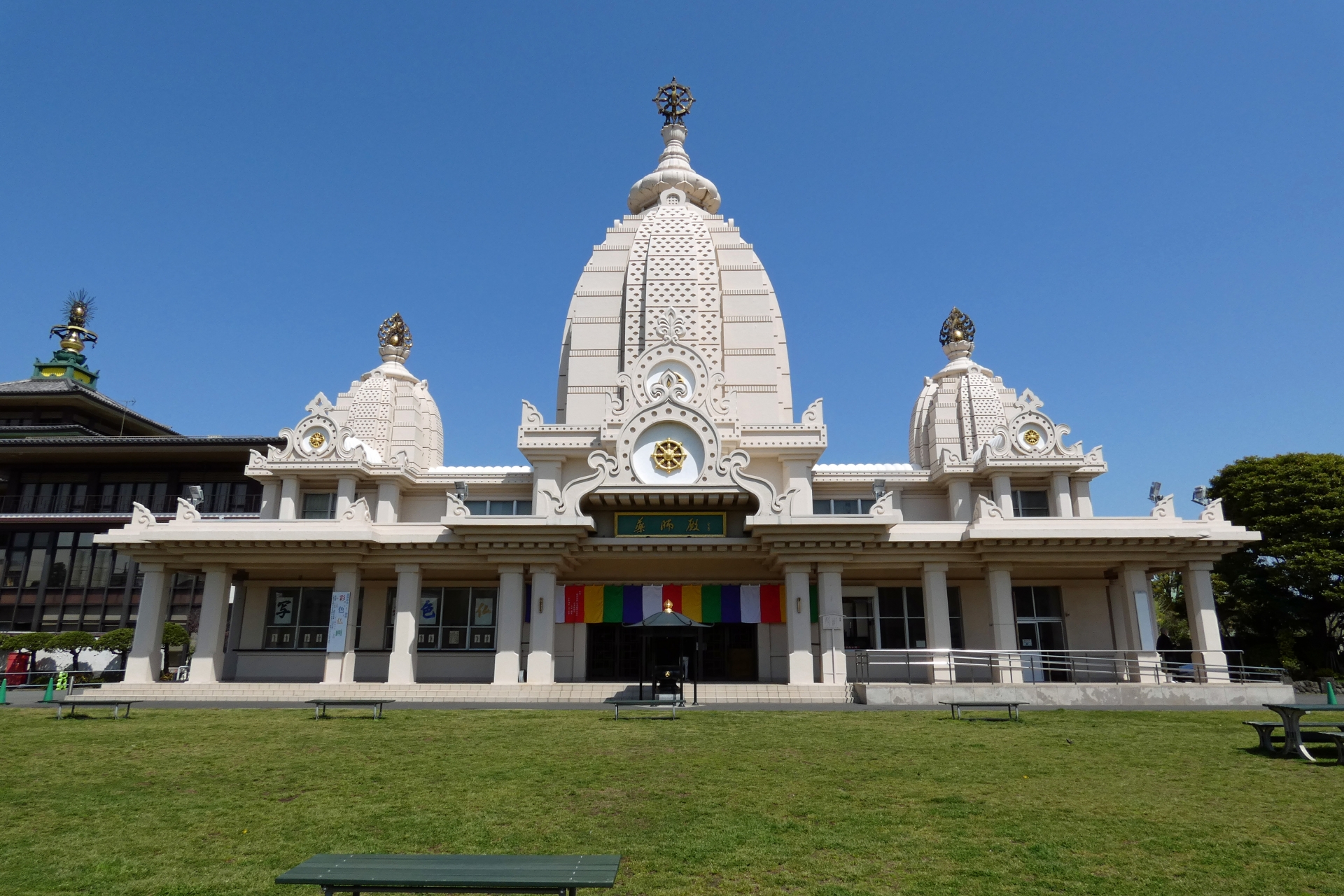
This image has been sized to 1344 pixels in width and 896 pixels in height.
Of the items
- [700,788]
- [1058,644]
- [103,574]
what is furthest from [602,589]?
[103,574]

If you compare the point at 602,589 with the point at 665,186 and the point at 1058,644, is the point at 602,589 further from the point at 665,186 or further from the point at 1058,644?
the point at 665,186

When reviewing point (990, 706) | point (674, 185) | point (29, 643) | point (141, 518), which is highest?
point (674, 185)

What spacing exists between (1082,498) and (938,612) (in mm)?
9127

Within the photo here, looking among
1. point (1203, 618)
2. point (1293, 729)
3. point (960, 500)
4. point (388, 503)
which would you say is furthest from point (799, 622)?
point (388, 503)

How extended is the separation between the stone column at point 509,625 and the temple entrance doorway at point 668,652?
3.41 meters

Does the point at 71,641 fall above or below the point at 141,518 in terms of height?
below

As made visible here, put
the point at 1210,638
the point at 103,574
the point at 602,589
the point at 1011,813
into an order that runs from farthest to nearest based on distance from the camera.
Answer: the point at 103,574 < the point at 602,589 < the point at 1210,638 < the point at 1011,813

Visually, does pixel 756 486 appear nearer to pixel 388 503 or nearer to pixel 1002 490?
pixel 1002 490

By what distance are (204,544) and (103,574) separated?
994 inches

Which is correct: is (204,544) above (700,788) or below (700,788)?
above

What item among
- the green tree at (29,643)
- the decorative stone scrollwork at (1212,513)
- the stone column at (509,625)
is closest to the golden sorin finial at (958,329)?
the decorative stone scrollwork at (1212,513)

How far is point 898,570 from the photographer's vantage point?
32.8 metres

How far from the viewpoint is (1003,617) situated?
99.2ft

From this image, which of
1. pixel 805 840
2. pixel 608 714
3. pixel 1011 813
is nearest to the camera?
pixel 805 840
